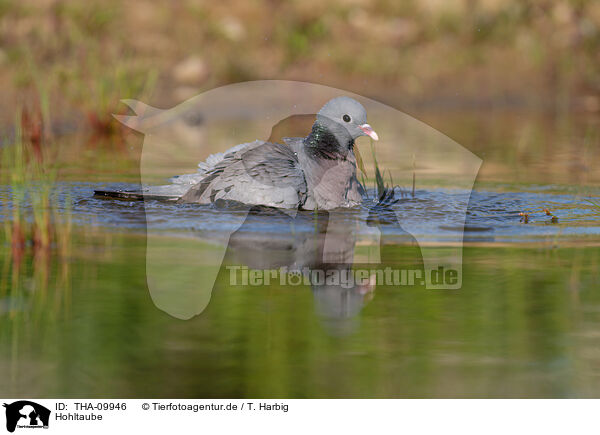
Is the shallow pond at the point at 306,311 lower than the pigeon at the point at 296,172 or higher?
lower

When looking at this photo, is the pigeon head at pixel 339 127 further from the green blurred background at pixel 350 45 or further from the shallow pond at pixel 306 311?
the green blurred background at pixel 350 45

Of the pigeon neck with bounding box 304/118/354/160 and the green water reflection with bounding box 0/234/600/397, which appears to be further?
the pigeon neck with bounding box 304/118/354/160

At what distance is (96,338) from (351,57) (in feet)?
36.2

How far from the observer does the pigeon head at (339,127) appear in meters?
6.98

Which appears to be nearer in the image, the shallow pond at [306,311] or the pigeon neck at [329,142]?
the shallow pond at [306,311]

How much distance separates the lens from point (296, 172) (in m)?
6.86

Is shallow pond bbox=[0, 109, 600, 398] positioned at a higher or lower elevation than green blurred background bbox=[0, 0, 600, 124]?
lower

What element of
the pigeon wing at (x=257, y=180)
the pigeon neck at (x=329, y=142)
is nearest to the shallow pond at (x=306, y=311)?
the pigeon wing at (x=257, y=180)

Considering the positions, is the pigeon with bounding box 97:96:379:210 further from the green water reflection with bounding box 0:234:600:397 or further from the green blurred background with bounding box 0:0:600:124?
the green blurred background with bounding box 0:0:600:124

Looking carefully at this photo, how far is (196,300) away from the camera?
15.7ft

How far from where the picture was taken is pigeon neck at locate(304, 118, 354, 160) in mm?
7086

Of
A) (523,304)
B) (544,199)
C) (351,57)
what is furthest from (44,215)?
(351,57)
